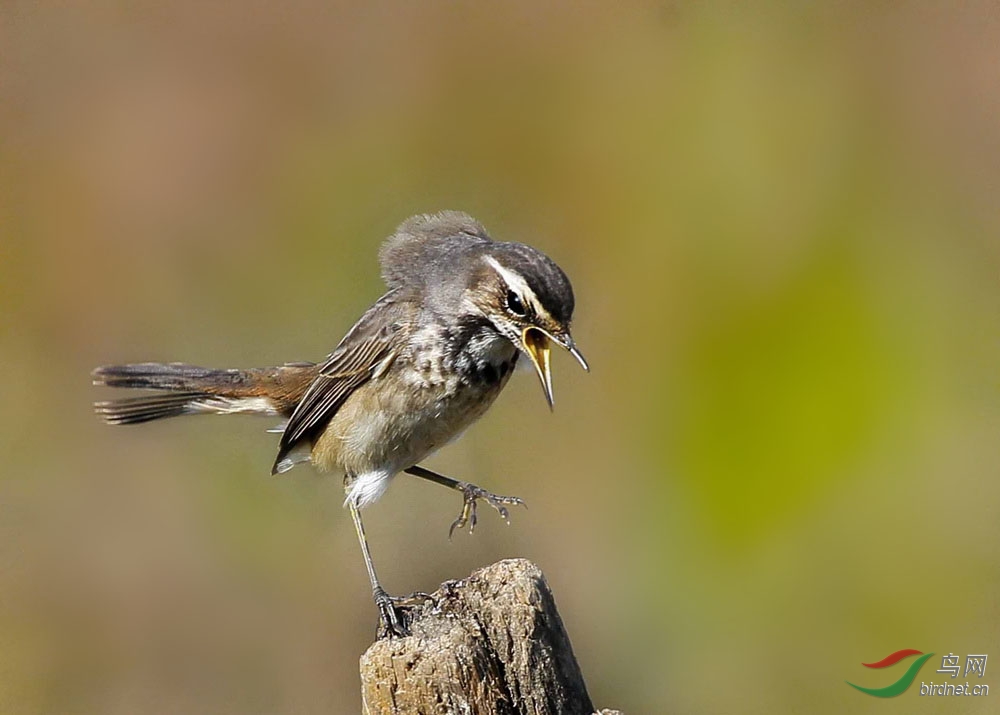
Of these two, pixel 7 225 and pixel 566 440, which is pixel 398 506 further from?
pixel 7 225

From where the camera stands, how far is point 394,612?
565 cm

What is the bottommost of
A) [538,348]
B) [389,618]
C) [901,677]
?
[901,677]

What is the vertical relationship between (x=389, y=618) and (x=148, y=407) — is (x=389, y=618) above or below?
below

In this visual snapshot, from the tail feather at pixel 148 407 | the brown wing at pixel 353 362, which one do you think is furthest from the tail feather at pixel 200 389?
the brown wing at pixel 353 362

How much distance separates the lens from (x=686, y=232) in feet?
37.8

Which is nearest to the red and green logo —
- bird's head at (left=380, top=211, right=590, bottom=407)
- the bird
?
the bird

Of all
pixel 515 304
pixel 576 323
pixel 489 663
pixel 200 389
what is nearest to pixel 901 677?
pixel 576 323

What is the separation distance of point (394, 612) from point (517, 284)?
1457mm

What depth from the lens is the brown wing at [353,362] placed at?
651cm

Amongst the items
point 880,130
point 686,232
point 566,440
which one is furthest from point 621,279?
point 880,130

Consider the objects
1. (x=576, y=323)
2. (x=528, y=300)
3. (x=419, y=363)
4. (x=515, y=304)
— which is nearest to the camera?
(x=528, y=300)

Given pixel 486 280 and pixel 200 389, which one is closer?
pixel 486 280

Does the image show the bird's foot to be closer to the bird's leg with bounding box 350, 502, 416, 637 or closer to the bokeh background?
the bird's leg with bounding box 350, 502, 416, 637

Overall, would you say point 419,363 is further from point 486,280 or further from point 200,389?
point 200,389
